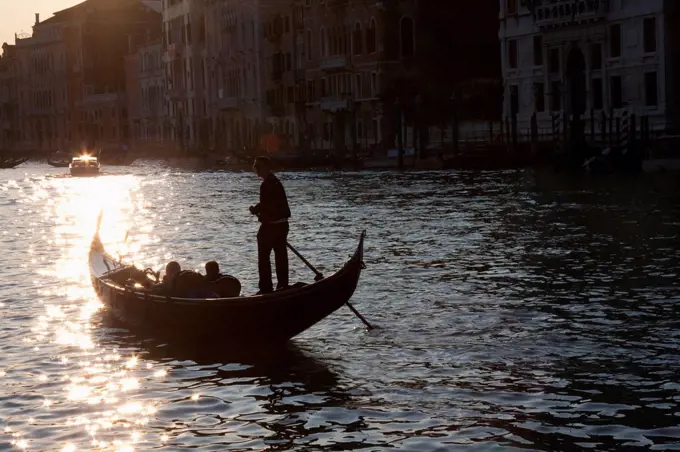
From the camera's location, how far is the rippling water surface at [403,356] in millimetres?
9734

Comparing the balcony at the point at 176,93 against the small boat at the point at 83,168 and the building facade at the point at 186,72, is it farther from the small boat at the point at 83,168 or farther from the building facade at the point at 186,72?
the small boat at the point at 83,168

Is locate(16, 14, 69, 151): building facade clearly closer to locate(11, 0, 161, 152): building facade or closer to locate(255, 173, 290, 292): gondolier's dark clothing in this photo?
locate(11, 0, 161, 152): building facade

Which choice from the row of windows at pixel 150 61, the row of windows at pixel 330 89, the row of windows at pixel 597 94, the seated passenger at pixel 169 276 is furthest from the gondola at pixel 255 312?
the row of windows at pixel 150 61

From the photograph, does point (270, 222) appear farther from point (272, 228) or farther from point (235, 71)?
point (235, 71)

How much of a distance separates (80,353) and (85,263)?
987 cm

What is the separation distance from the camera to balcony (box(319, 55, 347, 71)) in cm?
7162

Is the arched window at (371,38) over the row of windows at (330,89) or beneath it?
over

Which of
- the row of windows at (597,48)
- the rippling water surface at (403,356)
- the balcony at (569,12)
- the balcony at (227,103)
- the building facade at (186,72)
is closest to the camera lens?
the rippling water surface at (403,356)

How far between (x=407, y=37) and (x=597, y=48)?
588 inches

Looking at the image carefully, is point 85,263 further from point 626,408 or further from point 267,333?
point 626,408

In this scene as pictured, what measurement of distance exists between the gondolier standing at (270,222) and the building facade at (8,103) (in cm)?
13263

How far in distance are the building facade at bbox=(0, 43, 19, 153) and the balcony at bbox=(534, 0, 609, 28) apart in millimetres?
95544

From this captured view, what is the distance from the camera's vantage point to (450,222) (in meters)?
28.6

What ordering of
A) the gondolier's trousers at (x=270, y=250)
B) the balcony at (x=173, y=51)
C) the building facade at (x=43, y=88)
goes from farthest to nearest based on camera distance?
1. the building facade at (x=43, y=88)
2. the balcony at (x=173, y=51)
3. the gondolier's trousers at (x=270, y=250)
